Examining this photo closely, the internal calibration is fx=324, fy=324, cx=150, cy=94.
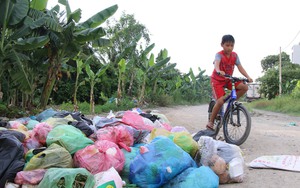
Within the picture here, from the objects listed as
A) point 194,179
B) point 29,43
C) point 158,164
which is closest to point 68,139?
point 158,164

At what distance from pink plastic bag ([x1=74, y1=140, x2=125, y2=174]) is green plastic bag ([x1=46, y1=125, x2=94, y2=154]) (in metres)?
0.16

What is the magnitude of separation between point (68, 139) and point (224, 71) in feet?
9.70

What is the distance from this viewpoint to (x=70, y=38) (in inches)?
321

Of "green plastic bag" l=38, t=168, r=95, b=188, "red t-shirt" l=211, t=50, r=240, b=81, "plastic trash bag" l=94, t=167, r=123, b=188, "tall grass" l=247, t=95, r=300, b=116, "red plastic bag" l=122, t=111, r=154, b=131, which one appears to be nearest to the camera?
"green plastic bag" l=38, t=168, r=95, b=188

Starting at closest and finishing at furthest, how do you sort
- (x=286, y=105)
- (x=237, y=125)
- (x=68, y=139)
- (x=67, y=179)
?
(x=67, y=179), (x=68, y=139), (x=237, y=125), (x=286, y=105)

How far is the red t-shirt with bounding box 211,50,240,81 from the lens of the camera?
5.17 metres

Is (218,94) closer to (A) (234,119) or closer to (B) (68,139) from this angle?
(A) (234,119)

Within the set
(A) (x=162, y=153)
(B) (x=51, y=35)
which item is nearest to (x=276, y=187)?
(A) (x=162, y=153)

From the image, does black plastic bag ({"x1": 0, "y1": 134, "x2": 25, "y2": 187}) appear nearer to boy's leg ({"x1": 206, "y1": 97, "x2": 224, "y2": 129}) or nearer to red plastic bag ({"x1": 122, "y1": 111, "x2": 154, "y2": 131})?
red plastic bag ({"x1": 122, "y1": 111, "x2": 154, "y2": 131})

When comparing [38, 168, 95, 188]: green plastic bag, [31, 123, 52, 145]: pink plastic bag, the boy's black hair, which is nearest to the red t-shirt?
the boy's black hair

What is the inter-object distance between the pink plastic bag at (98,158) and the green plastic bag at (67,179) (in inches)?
11.8

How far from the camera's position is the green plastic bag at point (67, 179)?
2402 millimetres

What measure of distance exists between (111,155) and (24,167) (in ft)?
2.52

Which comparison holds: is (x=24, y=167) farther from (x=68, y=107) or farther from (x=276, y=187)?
(x=68, y=107)
